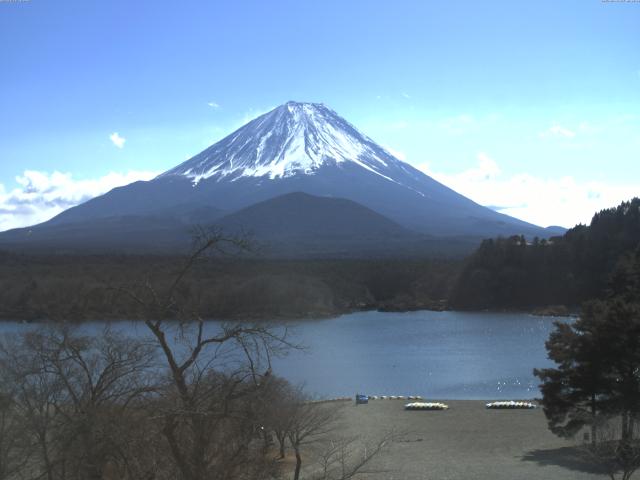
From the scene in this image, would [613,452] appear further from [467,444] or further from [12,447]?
[12,447]

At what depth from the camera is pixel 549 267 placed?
49.2 metres

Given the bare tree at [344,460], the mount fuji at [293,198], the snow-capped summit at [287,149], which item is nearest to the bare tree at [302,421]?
the bare tree at [344,460]

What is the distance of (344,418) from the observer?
1650cm

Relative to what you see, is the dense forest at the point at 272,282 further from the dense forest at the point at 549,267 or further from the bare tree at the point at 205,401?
the bare tree at the point at 205,401

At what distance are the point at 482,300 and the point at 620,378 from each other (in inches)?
1509

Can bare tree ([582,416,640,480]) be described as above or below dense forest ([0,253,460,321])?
below

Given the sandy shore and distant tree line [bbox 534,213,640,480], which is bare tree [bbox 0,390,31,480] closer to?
the sandy shore

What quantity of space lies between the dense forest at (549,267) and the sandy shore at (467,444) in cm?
3090

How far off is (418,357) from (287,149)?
3261 inches

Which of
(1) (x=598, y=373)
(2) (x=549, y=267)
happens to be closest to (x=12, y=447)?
(1) (x=598, y=373)

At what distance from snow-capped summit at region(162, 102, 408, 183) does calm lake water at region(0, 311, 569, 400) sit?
69072mm

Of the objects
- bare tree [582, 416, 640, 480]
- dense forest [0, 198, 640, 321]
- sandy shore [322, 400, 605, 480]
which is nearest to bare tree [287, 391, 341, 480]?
sandy shore [322, 400, 605, 480]

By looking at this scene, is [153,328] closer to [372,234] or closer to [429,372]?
[429,372]

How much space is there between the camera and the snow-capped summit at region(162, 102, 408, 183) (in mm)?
108125
